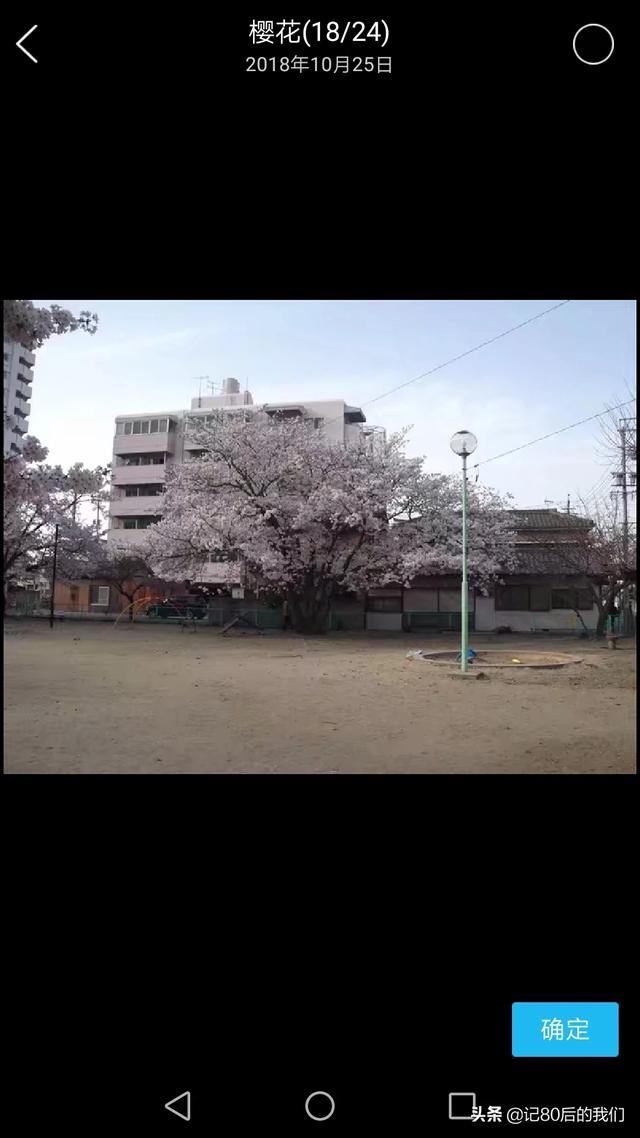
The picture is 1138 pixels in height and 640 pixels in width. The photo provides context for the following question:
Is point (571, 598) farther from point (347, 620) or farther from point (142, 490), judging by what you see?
point (142, 490)

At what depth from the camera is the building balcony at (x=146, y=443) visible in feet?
106

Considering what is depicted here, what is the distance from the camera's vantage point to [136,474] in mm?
32438

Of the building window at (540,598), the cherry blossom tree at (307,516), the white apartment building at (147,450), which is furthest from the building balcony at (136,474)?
the building window at (540,598)

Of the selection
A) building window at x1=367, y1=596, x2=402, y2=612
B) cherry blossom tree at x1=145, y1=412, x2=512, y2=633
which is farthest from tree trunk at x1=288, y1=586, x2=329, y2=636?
building window at x1=367, y1=596, x2=402, y2=612

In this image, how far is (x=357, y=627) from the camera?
69.1 ft

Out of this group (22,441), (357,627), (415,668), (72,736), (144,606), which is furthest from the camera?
(144,606)

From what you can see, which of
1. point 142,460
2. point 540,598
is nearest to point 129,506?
point 142,460

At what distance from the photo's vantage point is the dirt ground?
383 cm

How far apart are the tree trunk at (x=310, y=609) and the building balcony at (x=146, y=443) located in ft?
57.1
